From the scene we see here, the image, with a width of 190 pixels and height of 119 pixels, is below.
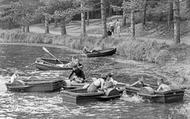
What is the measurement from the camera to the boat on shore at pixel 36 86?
2386 cm

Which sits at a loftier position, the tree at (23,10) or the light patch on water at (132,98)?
the tree at (23,10)

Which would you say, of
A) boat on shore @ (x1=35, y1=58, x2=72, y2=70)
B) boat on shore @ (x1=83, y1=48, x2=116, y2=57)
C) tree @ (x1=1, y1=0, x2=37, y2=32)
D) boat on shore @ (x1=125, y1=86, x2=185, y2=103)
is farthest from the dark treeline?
boat on shore @ (x1=125, y1=86, x2=185, y2=103)

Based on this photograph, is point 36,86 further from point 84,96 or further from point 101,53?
point 101,53

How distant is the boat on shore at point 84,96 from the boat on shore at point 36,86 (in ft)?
9.02

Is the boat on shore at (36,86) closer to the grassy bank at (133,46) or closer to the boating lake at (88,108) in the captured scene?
the boating lake at (88,108)

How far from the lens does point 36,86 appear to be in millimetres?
24062

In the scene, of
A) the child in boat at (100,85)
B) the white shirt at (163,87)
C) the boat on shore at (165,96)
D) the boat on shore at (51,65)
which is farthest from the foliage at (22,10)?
the boat on shore at (165,96)

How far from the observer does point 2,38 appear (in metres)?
68.6

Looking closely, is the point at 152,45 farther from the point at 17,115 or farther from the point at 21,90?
the point at 17,115

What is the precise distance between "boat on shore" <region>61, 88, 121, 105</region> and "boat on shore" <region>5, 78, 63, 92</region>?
2749mm

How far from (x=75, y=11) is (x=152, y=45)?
62.7 ft

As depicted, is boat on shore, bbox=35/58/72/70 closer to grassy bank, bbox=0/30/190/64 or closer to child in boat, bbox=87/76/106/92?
grassy bank, bbox=0/30/190/64

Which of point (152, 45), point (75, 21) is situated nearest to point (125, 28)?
point (152, 45)

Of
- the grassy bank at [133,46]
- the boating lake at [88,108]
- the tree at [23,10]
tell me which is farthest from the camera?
the tree at [23,10]
